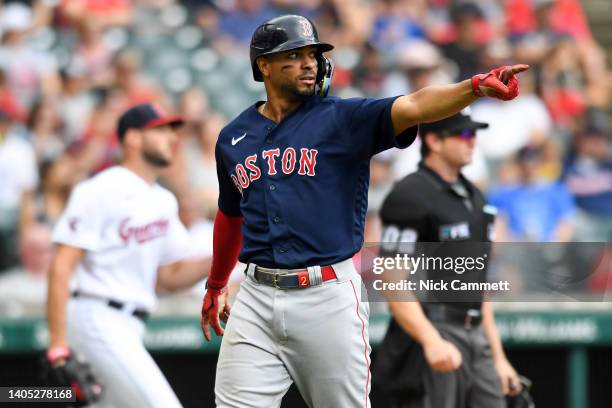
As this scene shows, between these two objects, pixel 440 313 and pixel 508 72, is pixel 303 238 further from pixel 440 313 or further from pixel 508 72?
pixel 440 313

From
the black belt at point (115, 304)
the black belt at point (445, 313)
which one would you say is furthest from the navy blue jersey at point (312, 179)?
the black belt at point (115, 304)

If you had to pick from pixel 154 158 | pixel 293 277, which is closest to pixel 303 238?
pixel 293 277

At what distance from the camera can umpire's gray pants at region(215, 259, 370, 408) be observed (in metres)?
3.62

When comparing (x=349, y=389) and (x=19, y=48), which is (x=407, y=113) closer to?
(x=349, y=389)

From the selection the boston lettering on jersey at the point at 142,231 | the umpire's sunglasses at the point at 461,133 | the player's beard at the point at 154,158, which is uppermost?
the umpire's sunglasses at the point at 461,133

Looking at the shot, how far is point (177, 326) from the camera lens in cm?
663

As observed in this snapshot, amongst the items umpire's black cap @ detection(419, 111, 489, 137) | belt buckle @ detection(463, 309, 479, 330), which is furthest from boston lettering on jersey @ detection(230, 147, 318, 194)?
belt buckle @ detection(463, 309, 479, 330)

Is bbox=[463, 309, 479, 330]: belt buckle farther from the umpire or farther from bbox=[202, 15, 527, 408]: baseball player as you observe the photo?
bbox=[202, 15, 527, 408]: baseball player

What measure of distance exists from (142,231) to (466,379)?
170 cm

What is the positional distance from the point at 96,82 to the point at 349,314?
5701 mm

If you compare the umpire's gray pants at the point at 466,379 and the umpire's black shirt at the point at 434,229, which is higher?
the umpire's black shirt at the point at 434,229

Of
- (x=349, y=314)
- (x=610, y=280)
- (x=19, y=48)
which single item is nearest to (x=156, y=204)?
(x=349, y=314)

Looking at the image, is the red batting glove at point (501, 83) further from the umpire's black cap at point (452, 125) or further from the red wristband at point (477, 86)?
the umpire's black cap at point (452, 125)

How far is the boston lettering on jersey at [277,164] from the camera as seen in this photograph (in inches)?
143
